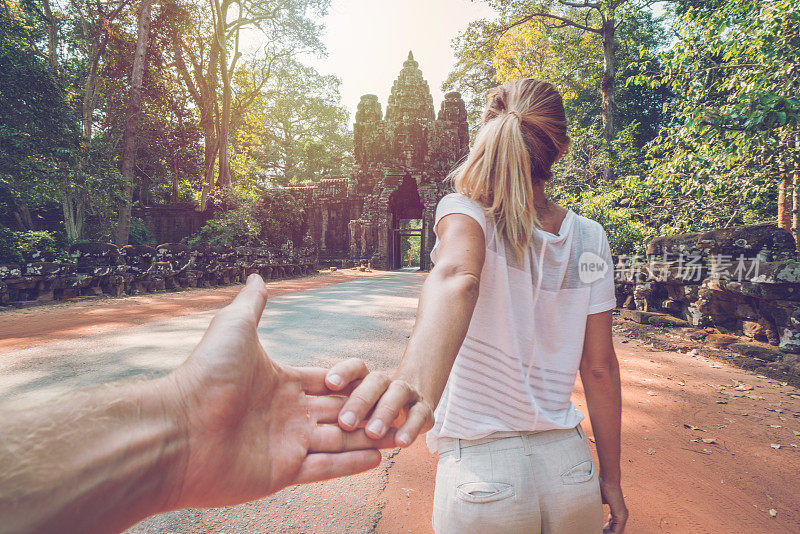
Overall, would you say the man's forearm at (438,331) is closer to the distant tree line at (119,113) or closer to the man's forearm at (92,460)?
the man's forearm at (92,460)

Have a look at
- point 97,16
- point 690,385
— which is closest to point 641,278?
point 690,385

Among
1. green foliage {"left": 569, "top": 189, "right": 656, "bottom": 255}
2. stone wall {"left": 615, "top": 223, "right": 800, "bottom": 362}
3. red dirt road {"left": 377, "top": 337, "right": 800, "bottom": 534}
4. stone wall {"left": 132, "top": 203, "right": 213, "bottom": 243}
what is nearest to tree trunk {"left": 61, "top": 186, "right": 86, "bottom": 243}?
stone wall {"left": 132, "top": 203, "right": 213, "bottom": 243}

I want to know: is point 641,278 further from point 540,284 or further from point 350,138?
point 350,138

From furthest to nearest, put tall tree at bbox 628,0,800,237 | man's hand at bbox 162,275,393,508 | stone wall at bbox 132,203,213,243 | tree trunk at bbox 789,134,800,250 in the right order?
stone wall at bbox 132,203,213,243 → tree trunk at bbox 789,134,800,250 → tall tree at bbox 628,0,800,237 → man's hand at bbox 162,275,393,508

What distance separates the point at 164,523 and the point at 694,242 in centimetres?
805

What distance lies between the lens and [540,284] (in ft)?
3.59

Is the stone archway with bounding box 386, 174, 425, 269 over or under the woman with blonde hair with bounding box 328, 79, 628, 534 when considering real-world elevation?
over

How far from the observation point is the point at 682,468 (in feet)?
8.86

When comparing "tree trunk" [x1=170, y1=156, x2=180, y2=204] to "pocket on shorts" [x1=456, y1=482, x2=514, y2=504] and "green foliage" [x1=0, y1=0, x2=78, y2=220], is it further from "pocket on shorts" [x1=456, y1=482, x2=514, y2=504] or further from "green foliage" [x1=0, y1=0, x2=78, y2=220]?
"pocket on shorts" [x1=456, y1=482, x2=514, y2=504]

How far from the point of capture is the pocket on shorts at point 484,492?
3.03 ft

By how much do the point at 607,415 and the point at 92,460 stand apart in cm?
134

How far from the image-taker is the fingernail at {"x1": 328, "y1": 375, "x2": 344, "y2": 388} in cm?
92

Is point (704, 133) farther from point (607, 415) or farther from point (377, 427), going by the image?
point (377, 427)

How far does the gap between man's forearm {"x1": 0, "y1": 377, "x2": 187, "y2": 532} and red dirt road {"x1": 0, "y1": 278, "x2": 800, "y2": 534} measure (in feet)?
5.42
